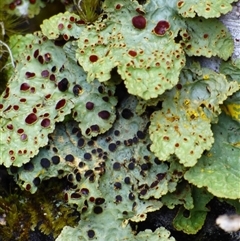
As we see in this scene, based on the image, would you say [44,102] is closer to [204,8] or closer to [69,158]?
[69,158]

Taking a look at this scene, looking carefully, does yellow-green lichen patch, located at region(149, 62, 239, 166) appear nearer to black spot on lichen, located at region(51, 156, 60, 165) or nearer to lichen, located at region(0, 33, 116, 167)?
lichen, located at region(0, 33, 116, 167)

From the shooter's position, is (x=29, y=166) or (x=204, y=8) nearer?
(x=204, y=8)

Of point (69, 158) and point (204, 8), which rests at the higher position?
point (204, 8)

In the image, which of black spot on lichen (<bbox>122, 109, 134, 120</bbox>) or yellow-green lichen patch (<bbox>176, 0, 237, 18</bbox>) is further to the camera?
black spot on lichen (<bbox>122, 109, 134, 120</bbox>)

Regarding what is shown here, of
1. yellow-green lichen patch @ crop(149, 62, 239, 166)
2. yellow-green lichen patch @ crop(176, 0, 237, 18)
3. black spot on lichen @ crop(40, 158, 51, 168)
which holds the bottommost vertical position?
black spot on lichen @ crop(40, 158, 51, 168)

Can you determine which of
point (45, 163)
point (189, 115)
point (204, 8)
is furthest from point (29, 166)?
point (204, 8)

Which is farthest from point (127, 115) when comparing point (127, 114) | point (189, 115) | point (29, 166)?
point (29, 166)

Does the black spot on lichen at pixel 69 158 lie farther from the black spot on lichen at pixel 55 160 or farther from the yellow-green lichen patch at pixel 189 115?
the yellow-green lichen patch at pixel 189 115

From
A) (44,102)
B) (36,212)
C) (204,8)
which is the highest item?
(204,8)

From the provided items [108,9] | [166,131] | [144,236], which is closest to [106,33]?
[108,9]

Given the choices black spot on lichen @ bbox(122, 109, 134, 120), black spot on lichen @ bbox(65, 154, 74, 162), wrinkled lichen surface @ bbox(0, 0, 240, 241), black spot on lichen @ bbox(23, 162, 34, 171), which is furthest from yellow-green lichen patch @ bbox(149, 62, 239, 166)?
black spot on lichen @ bbox(23, 162, 34, 171)

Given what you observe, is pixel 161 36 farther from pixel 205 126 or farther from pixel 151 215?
pixel 151 215
